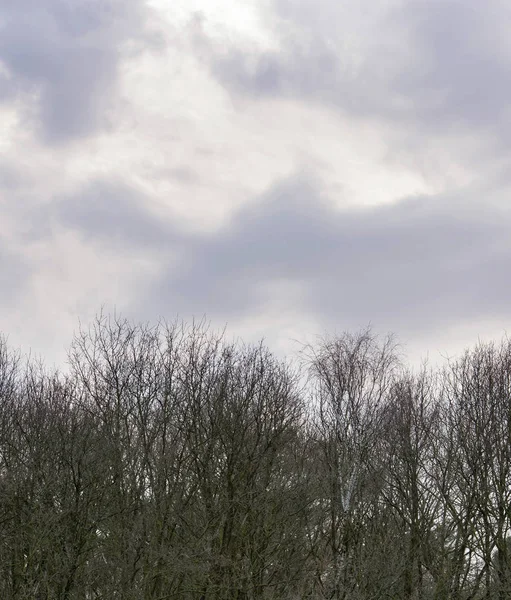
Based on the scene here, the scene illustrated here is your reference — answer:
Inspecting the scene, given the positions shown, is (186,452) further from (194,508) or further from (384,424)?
(384,424)

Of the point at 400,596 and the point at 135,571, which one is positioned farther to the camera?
the point at 400,596

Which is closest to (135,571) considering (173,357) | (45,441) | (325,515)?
(45,441)

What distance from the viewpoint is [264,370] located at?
3497 centimetres

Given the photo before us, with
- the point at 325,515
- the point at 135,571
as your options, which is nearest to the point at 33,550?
the point at 135,571

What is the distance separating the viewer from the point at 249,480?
32.9 metres

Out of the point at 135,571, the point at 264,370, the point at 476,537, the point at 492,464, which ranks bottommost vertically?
the point at 135,571

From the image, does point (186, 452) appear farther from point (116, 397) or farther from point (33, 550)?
point (33, 550)

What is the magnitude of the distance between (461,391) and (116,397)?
1547cm

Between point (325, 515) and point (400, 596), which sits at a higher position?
point (325, 515)

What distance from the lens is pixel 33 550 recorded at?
92.8 feet

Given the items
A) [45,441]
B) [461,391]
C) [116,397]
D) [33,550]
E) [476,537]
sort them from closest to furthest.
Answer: [33,550] → [45,441] → [116,397] → [476,537] → [461,391]

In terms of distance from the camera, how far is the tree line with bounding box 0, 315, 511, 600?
98.6ft

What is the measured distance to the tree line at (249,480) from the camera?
30.1 m

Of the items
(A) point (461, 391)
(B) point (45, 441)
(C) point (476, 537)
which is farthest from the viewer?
(A) point (461, 391)
